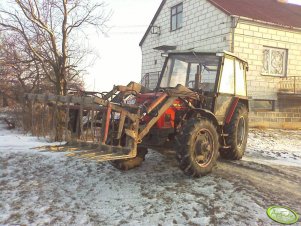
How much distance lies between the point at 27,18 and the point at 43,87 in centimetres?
395

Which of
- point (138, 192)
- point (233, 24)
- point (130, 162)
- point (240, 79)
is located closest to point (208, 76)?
point (240, 79)

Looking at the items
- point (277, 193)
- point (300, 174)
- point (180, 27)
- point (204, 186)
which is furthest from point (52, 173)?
point (180, 27)

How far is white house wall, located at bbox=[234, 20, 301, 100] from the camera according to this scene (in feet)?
52.7

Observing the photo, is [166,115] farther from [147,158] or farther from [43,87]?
[43,87]

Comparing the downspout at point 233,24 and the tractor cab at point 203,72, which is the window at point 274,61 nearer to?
the downspout at point 233,24

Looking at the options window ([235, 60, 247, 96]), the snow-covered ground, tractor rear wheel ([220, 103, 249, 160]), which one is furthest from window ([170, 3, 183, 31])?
the snow-covered ground

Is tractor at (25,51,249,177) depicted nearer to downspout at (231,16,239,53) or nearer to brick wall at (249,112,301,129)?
downspout at (231,16,239,53)

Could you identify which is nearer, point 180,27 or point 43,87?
point 43,87

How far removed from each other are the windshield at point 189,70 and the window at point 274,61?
10.8 meters

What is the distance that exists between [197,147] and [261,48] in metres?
12.0

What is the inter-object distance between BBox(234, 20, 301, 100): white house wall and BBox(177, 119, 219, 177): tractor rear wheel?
1062cm

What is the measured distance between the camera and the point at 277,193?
5707mm

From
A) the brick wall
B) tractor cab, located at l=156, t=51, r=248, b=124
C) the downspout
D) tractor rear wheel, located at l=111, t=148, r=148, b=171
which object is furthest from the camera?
the brick wall

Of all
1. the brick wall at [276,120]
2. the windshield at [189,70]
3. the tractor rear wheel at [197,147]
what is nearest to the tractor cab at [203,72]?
the windshield at [189,70]
